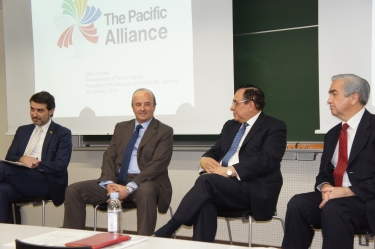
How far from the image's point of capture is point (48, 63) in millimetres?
4852

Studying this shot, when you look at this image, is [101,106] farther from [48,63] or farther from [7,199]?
[7,199]

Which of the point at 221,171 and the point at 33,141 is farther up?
the point at 33,141

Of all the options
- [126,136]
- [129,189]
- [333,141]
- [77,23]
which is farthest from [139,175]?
[77,23]

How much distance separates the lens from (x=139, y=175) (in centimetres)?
357

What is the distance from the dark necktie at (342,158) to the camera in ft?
9.58

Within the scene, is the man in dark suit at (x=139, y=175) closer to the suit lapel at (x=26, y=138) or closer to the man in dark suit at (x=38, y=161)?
the man in dark suit at (x=38, y=161)

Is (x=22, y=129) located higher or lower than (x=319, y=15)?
lower

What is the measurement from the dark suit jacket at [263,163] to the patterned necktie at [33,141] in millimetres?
1993

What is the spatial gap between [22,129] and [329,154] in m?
2.83

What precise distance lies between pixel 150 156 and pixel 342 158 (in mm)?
1479

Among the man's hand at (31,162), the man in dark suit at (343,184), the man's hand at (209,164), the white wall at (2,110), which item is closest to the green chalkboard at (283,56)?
the man in dark suit at (343,184)

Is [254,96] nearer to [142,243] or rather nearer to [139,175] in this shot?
[139,175]

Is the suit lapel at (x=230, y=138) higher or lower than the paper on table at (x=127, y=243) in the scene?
higher

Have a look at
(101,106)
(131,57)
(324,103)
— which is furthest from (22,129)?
(324,103)
